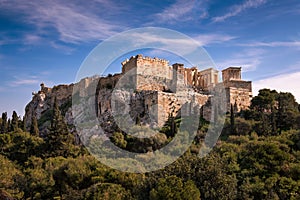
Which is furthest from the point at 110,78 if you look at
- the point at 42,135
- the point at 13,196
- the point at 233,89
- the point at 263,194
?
the point at 263,194

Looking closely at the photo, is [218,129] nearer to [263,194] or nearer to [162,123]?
[162,123]

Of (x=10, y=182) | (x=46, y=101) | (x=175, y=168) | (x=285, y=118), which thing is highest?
(x=46, y=101)

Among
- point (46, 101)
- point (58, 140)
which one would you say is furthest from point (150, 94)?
point (46, 101)

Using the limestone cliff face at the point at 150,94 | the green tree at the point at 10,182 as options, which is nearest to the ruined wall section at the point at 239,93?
the limestone cliff face at the point at 150,94

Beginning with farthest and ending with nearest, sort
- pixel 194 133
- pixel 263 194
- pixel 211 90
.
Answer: pixel 211 90 → pixel 194 133 → pixel 263 194

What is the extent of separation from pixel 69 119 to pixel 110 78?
22.6 ft

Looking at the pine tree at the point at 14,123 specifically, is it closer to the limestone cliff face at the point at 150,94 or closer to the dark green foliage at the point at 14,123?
the dark green foliage at the point at 14,123

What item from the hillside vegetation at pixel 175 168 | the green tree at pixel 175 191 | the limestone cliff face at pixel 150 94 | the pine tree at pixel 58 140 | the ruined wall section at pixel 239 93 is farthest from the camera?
the ruined wall section at pixel 239 93

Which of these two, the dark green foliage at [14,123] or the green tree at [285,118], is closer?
the green tree at [285,118]

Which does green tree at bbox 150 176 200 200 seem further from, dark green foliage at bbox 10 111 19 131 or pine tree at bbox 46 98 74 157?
dark green foliage at bbox 10 111 19 131

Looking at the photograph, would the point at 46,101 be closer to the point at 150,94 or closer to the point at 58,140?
the point at 150,94

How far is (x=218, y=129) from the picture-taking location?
33.7m

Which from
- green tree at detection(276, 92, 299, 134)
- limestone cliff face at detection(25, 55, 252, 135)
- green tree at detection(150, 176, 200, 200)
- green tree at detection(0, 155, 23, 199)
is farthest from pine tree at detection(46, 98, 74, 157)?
green tree at detection(276, 92, 299, 134)

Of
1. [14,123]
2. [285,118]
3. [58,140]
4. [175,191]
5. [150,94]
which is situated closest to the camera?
[175,191]
